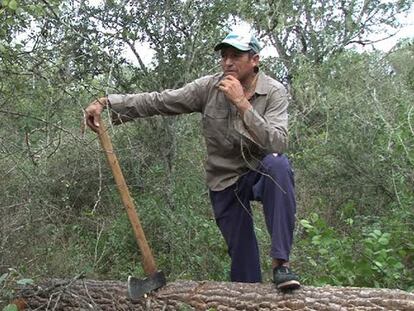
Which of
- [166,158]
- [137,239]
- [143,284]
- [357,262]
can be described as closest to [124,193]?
[137,239]

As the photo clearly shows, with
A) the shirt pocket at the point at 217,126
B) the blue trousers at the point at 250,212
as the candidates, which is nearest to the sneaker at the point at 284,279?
the blue trousers at the point at 250,212

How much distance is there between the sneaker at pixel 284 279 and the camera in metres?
3.35

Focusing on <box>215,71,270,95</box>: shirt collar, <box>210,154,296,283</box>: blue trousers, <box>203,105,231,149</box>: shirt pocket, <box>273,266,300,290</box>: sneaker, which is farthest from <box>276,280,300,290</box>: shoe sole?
<box>215,71,270,95</box>: shirt collar

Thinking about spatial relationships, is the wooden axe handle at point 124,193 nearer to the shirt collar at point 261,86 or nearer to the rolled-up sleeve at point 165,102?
the rolled-up sleeve at point 165,102

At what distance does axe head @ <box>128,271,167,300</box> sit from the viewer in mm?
3639

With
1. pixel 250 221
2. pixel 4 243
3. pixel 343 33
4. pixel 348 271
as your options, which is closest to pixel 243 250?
pixel 250 221

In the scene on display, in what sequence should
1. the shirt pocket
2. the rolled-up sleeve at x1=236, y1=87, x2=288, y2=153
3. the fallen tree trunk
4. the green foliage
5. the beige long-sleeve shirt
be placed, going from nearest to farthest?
the fallen tree trunk, the rolled-up sleeve at x1=236, y1=87, x2=288, y2=153, the beige long-sleeve shirt, the shirt pocket, the green foliage

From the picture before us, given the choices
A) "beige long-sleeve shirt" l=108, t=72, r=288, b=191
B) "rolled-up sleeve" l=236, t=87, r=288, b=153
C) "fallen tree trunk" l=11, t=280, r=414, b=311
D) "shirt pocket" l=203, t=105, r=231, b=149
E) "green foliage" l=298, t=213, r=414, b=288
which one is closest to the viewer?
"fallen tree trunk" l=11, t=280, r=414, b=311

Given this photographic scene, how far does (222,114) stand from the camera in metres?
3.82

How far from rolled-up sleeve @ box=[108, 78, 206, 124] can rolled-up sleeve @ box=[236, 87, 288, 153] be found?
44 centimetres

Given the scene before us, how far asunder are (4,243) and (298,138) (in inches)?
147

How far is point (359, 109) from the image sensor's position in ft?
21.0

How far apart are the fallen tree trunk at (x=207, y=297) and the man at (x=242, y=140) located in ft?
0.35

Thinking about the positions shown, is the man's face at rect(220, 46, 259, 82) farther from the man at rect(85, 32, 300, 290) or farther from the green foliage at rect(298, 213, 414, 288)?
the green foliage at rect(298, 213, 414, 288)
